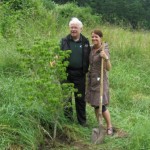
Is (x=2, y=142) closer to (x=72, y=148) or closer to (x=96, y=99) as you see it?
(x=72, y=148)

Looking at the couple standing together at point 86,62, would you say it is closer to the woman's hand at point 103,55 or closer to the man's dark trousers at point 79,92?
the man's dark trousers at point 79,92

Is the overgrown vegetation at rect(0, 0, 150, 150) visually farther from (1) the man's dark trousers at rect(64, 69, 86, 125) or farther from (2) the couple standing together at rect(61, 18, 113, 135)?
(2) the couple standing together at rect(61, 18, 113, 135)

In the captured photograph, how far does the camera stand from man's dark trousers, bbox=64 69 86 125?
5.59m

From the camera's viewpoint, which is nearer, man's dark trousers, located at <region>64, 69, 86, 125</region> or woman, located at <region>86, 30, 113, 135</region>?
woman, located at <region>86, 30, 113, 135</region>

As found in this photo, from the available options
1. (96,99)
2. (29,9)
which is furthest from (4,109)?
(29,9)

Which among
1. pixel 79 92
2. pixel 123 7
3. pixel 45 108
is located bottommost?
pixel 45 108

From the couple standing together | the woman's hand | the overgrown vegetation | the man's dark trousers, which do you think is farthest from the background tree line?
the woman's hand

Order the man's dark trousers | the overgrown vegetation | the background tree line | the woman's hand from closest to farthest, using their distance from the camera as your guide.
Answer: the overgrown vegetation → the woman's hand → the man's dark trousers → the background tree line

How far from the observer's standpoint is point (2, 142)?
4492 millimetres

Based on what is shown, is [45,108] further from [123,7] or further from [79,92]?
[123,7]

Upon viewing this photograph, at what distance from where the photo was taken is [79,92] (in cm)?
571

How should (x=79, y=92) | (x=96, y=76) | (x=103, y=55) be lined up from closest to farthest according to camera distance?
(x=103, y=55)
(x=96, y=76)
(x=79, y=92)

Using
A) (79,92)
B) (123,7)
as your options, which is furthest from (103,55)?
(123,7)

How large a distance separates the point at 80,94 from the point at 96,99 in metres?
0.27
